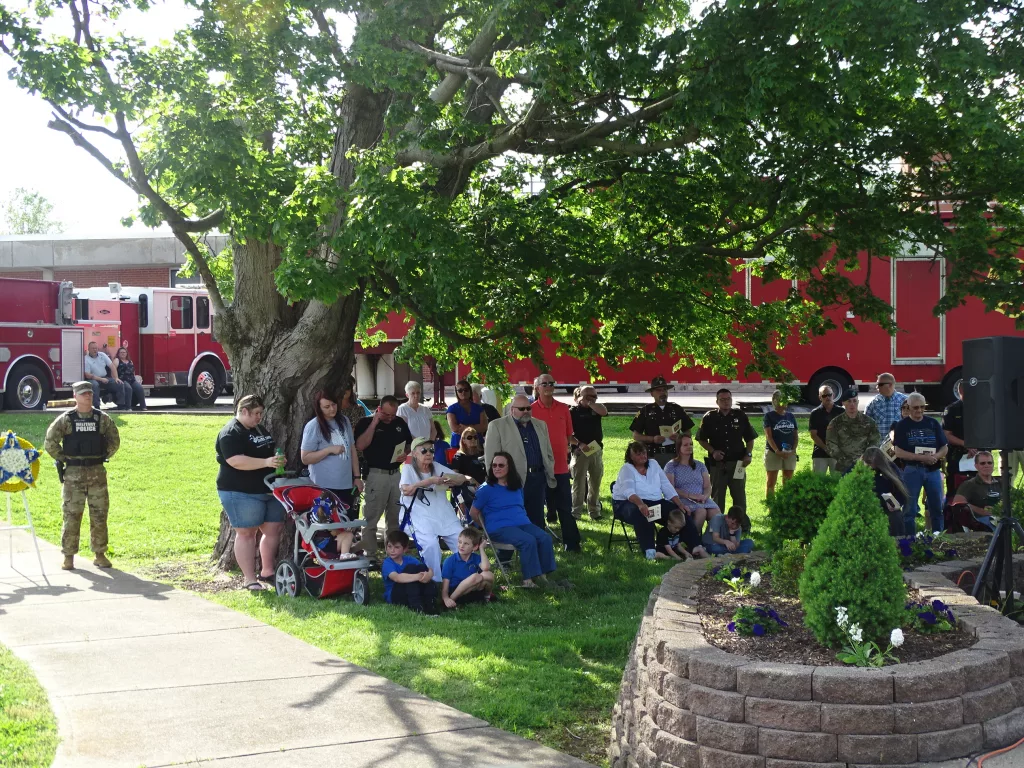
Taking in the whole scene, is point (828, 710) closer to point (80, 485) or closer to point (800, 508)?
point (800, 508)

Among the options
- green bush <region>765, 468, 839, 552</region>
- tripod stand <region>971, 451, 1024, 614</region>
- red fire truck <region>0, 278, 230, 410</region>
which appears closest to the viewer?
tripod stand <region>971, 451, 1024, 614</region>

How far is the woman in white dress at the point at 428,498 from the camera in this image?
980cm

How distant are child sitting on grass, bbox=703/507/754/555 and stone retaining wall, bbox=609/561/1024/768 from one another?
6290mm

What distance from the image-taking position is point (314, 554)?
9.54m

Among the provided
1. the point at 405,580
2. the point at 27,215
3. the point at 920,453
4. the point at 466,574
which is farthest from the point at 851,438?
the point at 27,215

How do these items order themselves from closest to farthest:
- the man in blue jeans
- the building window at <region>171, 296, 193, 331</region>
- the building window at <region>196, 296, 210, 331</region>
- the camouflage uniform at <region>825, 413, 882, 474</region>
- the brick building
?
the man in blue jeans, the camouflage uniform at <region>825, 413, 882, 474</region>, the building window at <region>171, 296, 193, 331</region>, the building window at <region>196, 296, 210, 331</region>, the brick building

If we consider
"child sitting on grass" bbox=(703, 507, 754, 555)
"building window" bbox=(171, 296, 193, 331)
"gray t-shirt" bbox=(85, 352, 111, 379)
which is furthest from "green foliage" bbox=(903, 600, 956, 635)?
"building window" bbox=(171, 296, 193, 331)

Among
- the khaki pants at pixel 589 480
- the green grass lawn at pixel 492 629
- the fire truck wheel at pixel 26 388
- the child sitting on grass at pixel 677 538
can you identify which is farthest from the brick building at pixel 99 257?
the child sitting on grass at pixel 677 538

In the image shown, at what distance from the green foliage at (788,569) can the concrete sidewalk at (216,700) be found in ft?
5.76

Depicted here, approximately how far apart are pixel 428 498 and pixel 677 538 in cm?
309

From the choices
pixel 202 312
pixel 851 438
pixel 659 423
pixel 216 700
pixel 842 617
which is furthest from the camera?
pixel 202 312

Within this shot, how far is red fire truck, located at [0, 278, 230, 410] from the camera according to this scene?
24781mm

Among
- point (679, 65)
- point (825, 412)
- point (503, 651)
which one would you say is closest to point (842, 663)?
point (503, 651)

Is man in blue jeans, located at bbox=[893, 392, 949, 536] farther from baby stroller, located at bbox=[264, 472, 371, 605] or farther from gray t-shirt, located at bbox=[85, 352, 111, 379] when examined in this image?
Answer: gray t-shirt, located at bbox=[85, 352, 111, 379]
